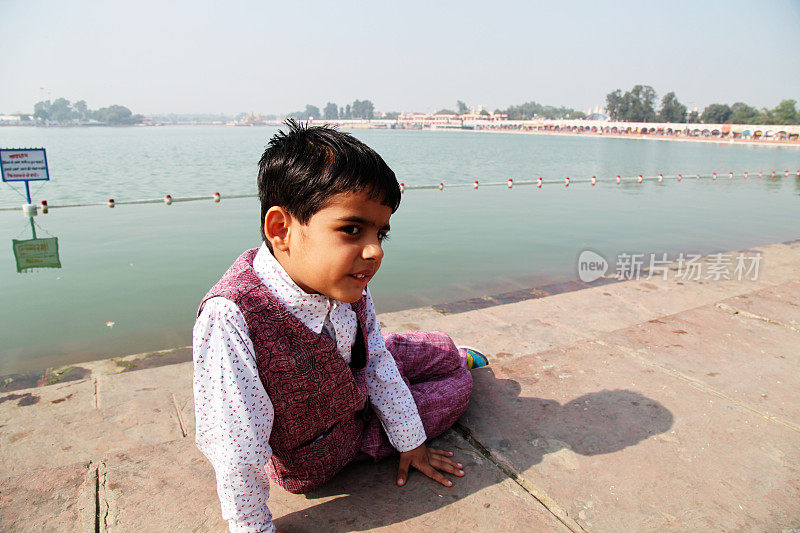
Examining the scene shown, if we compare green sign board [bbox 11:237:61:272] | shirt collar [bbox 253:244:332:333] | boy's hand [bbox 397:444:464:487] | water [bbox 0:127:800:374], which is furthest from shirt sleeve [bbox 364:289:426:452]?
green sign board [bbox 11:237:61:272]

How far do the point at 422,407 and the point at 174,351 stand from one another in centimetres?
173

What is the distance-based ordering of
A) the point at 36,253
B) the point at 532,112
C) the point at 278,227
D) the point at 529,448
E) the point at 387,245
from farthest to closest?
the point at 532,112 → the point at 387,245 → the point at 36,253 → the point at 529,448 → the point at 278,227

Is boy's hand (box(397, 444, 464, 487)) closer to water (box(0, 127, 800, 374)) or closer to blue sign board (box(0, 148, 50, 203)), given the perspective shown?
water (box(0, 127, 800, 374))

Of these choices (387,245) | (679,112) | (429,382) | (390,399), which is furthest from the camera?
(679,112)

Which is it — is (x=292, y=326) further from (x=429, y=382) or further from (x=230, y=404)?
(x=429, y=382)

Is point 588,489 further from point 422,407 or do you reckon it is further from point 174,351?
point 174,351

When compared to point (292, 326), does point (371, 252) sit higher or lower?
higher

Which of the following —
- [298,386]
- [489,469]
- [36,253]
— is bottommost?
[36,253]

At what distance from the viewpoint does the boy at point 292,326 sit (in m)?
1.16

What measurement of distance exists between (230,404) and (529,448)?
3.24 ft

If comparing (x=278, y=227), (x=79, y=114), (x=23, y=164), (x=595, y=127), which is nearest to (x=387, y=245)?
(x=278, y=227)

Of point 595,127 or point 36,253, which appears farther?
point 595,127

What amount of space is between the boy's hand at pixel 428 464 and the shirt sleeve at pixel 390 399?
0.09 feet

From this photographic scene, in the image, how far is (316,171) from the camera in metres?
1.18
